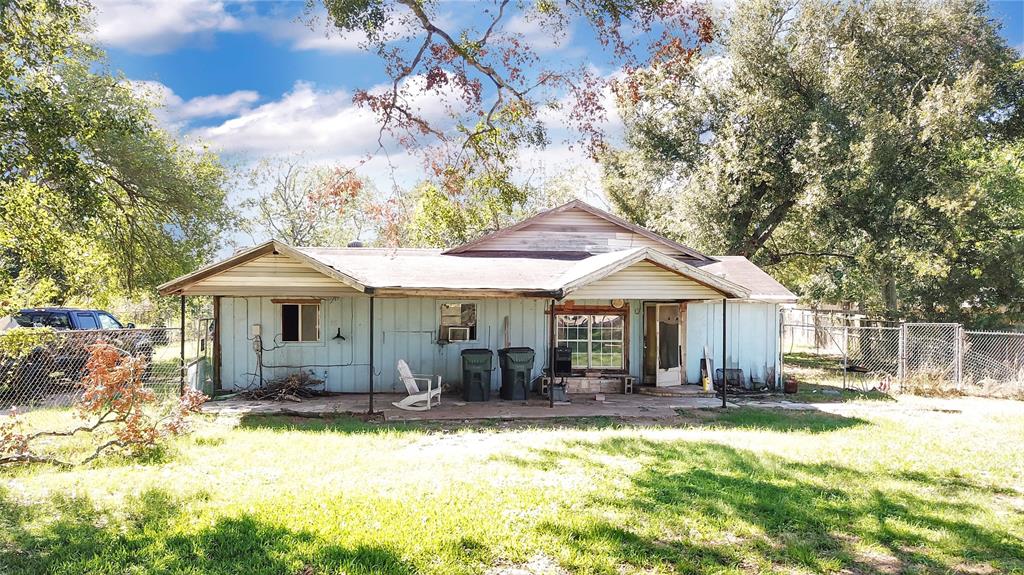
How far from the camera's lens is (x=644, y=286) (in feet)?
39.6

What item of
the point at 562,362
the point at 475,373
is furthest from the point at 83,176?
the point at 562,362

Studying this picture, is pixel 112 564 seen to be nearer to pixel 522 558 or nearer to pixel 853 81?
pixel 522 558

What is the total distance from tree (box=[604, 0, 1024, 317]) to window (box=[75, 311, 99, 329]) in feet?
51.9

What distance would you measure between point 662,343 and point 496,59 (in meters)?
8.04

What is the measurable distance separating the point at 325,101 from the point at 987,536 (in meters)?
10.9

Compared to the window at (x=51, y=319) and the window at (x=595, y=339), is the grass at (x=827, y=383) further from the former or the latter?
the window at (x=51, y=319)

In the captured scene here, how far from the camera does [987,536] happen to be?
538 centimetres

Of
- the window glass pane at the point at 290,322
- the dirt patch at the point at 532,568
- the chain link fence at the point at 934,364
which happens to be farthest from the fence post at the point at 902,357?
the window glass pane at the point at 290,322

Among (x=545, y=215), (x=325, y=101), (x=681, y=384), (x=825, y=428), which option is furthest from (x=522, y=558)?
(x=545, y=215)

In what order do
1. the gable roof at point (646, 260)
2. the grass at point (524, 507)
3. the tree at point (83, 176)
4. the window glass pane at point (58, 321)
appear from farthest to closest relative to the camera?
the window glass pane at point (58, 321), the gable roof at point (646, 260), the tree at point (83, 176), the grass at point (524, 507)

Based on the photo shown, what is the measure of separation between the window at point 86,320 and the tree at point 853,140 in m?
15.8

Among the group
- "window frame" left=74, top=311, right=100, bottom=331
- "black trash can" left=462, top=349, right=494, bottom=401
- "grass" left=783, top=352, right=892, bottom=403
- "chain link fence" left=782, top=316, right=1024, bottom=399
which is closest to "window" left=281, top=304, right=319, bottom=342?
"black trash can" left=462, top=349, right=494, bottom=401

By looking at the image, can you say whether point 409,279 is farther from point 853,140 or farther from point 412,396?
point 853,140

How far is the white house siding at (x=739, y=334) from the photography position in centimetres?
1520
